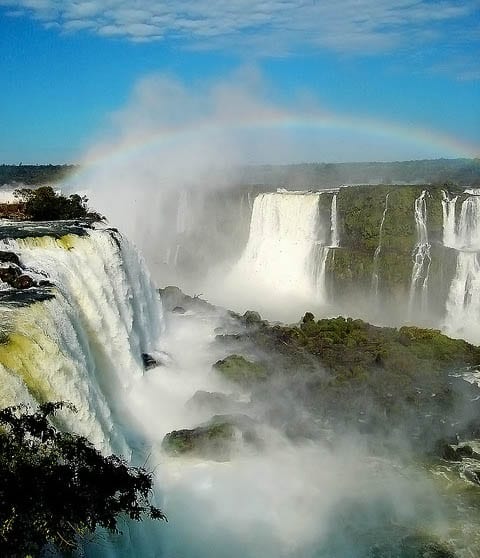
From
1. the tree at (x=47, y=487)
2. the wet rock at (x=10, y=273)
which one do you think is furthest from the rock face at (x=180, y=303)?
the tree at (x=47, y=487)

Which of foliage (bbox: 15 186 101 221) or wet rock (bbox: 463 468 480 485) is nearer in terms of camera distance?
wet rock (bbox: 463 468 480 485)

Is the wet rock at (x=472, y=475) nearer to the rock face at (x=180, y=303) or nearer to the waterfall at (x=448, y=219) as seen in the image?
the rock face at (x=180, y=303)

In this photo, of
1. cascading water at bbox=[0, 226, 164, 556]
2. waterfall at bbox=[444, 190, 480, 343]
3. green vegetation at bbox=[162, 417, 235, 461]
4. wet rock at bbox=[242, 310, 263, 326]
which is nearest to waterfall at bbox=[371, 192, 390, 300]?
waterfall at bbox=[444, 190, 480, 343]

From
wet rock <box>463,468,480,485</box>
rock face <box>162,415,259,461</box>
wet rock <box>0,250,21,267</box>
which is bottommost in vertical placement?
wet rock <box>463,468,480,485</box>

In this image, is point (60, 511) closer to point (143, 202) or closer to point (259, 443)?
point (259, 443)

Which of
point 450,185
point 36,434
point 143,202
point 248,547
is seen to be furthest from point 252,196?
point 36,434

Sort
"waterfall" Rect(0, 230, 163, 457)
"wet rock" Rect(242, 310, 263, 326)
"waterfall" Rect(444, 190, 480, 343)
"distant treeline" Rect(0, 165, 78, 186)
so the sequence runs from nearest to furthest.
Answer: "waterfall" Rect(0, 230, 163, 457) → "wet rock" Rect(242, 310, 263, 326) → "waterfall" Rect(444, 190, 480, 343) → "distant treeline" Rect(0, 165, 78, 186)

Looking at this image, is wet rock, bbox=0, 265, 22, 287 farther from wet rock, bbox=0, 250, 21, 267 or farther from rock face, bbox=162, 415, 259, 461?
rock face, bbox=162, 415, 259, 461
